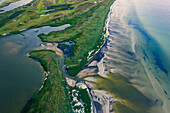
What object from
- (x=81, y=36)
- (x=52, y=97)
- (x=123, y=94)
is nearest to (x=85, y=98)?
(x=52, y=97)

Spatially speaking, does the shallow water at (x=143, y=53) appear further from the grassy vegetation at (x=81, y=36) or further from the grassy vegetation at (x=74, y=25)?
the grassy vegetation at (x=74, y=25)

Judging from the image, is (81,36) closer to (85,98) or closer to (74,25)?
(74,25)

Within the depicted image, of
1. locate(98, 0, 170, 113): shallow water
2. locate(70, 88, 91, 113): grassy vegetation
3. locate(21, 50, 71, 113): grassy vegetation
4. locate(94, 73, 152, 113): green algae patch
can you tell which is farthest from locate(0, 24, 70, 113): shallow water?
locate(98, 0, 170, 113): shallow water

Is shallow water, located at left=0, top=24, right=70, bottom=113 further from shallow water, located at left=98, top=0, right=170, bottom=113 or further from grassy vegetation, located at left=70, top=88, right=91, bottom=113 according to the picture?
shallow water, located at left=98, top=0, right=170, bottom=113

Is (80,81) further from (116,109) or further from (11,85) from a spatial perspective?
(11,85)

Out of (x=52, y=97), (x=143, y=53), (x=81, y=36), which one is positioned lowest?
(x=52, y=97)
